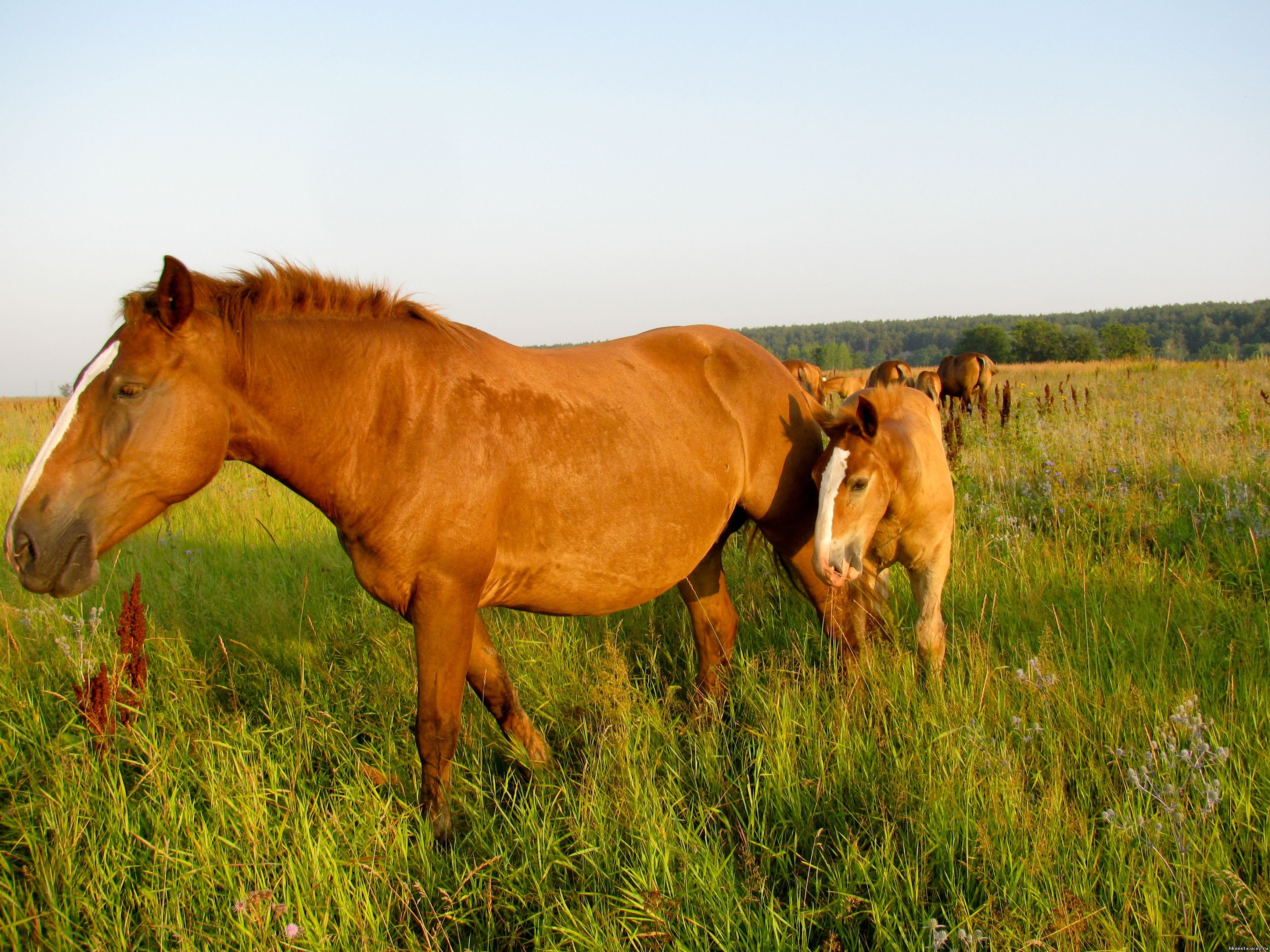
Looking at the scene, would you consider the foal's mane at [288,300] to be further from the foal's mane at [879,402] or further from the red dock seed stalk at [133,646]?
the foal's mane at [879,402]

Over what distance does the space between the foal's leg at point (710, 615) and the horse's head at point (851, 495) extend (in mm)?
757

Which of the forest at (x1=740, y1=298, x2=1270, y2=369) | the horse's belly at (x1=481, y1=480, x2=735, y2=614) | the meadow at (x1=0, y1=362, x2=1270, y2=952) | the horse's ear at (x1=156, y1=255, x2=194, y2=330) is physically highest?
the forest at (x1=740, y1=298, x2=1270, y2=369)

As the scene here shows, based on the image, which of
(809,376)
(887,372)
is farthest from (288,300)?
(809,376)

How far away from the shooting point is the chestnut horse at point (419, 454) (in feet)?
7.57

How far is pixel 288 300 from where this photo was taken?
8.85 ft

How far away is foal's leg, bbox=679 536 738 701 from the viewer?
12.9ft

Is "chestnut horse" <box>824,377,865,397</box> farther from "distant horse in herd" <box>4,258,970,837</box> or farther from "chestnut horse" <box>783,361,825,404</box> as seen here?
"distant horse in herd" <box>4,258,970,837</box>

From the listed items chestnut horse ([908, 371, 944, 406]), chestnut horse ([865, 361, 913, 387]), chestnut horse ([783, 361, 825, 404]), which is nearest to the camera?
chestnut horse ([865, 361, 913, 387])

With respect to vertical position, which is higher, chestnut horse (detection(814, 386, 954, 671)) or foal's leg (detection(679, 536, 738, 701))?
chestnut horse (detection(814, 386, 954, 671))

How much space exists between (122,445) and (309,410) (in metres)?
0.57

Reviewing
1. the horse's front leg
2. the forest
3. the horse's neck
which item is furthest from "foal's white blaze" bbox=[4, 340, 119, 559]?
the forest

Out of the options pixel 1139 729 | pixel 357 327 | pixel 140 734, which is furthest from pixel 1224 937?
pixel 140 734

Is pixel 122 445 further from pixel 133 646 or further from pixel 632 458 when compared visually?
pixel 632 458

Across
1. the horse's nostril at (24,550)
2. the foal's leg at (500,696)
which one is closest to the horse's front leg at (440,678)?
the foal's leg at (500,696)
